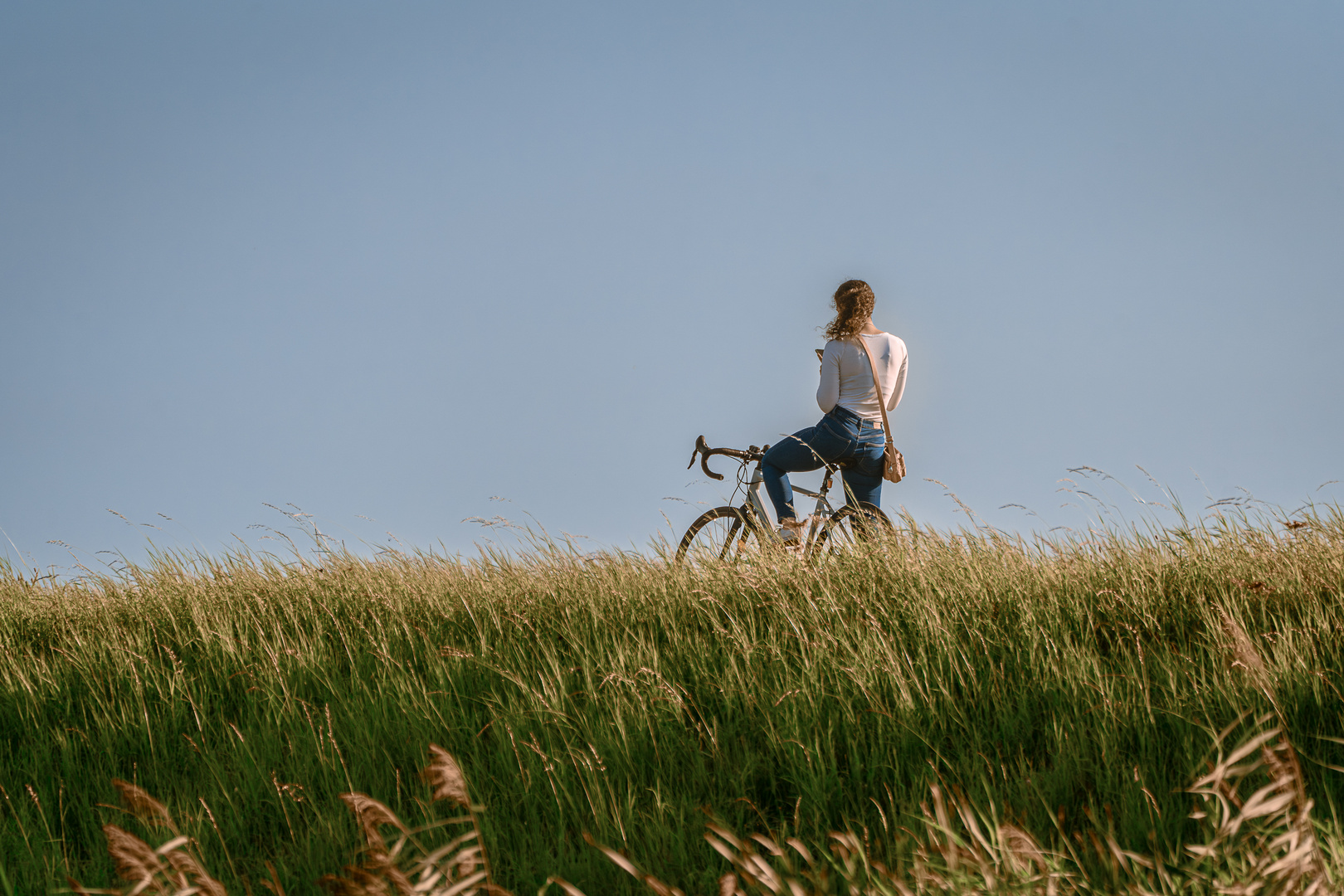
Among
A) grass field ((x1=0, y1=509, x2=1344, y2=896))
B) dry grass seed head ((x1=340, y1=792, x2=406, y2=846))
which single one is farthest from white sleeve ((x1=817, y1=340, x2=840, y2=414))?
dry grass seed head ((x1=340, y1=792, x2=406, y2=846))

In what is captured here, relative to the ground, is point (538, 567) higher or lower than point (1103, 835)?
higher

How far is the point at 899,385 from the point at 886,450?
57 cm

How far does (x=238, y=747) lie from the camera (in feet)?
10.8

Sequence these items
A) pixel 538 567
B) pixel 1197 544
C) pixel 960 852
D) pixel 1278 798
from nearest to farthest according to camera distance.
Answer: pixel 1278 798
pixel 960 852
pixel 1197 544
pixel 538 567

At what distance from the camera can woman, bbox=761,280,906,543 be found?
6641mm

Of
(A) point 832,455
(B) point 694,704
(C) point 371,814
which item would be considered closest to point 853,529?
(A) point 832,455

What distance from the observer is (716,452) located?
7422 mm

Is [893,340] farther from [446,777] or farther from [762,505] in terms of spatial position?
[446,777]

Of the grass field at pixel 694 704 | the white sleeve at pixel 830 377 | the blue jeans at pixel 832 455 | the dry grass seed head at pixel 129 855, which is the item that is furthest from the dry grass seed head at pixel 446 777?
the white sleeve at pixel 830 377

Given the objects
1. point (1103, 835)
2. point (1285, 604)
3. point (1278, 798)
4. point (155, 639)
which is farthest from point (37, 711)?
point (1285, 604)

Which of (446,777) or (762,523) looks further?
(762,523)

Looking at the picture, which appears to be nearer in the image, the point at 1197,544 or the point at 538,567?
the point at 1197,544

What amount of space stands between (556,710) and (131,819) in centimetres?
153

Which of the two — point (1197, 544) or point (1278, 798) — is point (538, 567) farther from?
point (1278, 798)
